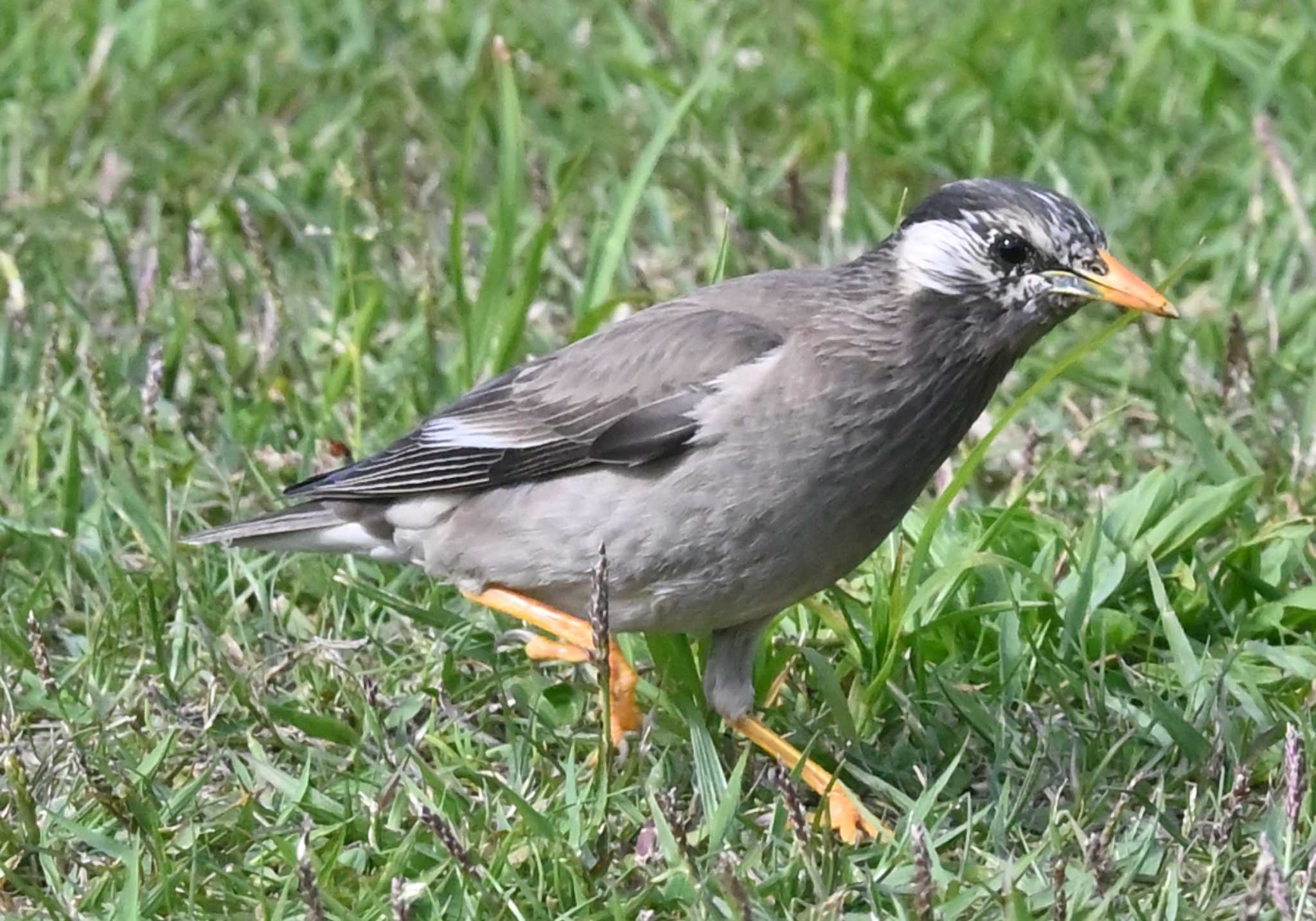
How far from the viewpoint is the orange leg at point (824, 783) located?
14.1 feet

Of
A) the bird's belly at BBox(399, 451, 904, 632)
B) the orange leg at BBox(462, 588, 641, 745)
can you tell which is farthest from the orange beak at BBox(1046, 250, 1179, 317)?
the orange leg at BBox(462, 588, 641, 745)

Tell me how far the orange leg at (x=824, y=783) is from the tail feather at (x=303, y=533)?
3.50ft

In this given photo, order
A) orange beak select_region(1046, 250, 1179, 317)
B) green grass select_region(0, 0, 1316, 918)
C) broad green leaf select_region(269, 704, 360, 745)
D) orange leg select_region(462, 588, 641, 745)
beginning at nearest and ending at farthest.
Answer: green grass select_region(0, 0, 1316, 918) → orange beak select_region(1046, 250, 1179, 317) → broad green leaf select_region(269, 704, 360, 745) → orange leg select_region(462, 588, 641, 745)

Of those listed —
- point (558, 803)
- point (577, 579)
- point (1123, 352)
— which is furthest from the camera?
point (1123, 352)

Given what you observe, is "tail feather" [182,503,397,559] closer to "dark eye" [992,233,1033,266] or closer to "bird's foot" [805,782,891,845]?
"bird's foot" [805,782,891,845]

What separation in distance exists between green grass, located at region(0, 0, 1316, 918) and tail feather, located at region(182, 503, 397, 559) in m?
0.11

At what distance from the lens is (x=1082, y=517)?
5.54 meters

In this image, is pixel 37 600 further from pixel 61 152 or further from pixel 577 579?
pixel 61 152

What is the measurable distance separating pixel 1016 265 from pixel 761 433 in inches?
25.5

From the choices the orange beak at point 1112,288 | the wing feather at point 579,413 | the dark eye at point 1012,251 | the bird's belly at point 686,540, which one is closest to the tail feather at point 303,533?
the wing feather at point 579,413

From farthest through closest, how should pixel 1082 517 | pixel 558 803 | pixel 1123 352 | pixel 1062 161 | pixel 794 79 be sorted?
pixel 794 79 < pixel 1062 161 < pixel 1123 352 < pixel 1082 517 < pixel 558 803

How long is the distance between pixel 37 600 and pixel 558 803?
1609 millimetres

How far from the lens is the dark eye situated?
14.2 feet

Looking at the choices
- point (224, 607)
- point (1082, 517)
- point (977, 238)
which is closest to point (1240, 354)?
point (1082, 517)
